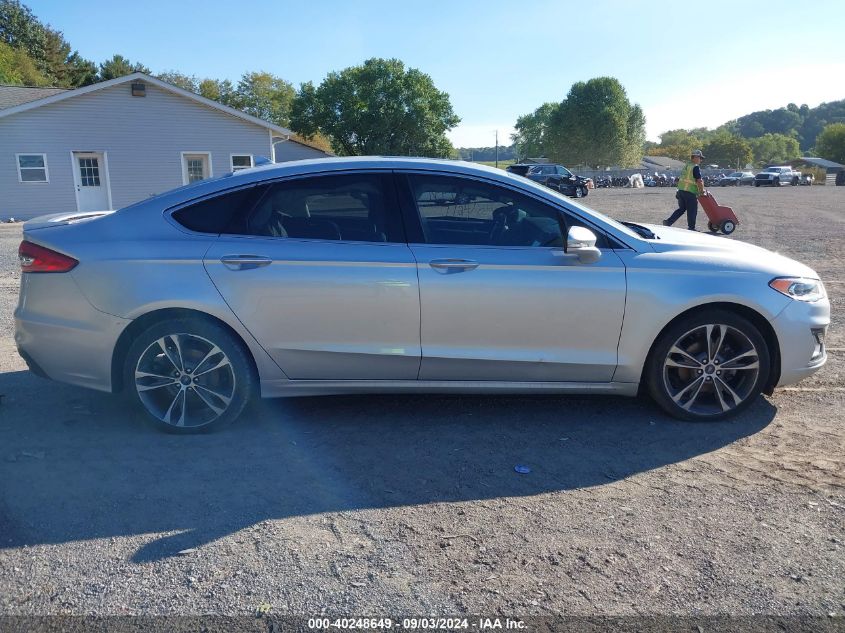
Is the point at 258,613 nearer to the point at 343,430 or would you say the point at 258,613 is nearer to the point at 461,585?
the point at 461,585

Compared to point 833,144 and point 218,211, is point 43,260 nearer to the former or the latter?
point 218,211

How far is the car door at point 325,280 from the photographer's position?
4035 millimetres

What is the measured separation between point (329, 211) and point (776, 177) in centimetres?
6347

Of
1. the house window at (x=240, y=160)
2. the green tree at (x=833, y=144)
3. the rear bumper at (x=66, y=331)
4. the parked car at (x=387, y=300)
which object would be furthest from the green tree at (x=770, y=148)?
the rear bumper at (x=66, y=331)

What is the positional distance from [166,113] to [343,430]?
22.3 m

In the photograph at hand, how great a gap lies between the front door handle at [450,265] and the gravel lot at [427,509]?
102 cm

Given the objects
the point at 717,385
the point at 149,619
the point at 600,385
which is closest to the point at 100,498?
the point at 149,619

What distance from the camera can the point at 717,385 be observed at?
430cm

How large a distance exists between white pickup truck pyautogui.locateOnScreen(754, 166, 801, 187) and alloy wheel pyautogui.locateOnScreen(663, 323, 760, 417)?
61801mm

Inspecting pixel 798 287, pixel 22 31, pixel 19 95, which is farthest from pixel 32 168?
pixel 22 31

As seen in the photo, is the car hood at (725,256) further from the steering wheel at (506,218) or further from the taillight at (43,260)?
the taillight at (43,260)

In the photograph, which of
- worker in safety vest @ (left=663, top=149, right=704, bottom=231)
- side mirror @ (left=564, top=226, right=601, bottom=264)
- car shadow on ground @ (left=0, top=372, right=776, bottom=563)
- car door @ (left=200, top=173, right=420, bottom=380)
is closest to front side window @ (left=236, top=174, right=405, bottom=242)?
car door @ (left=200, top=173, right=420, bottom=380)

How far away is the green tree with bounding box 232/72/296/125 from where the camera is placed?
7225 cm

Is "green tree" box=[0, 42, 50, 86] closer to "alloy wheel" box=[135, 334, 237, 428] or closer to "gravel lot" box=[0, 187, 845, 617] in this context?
"alloy wheel" box=[135, 334, 237, 428]
